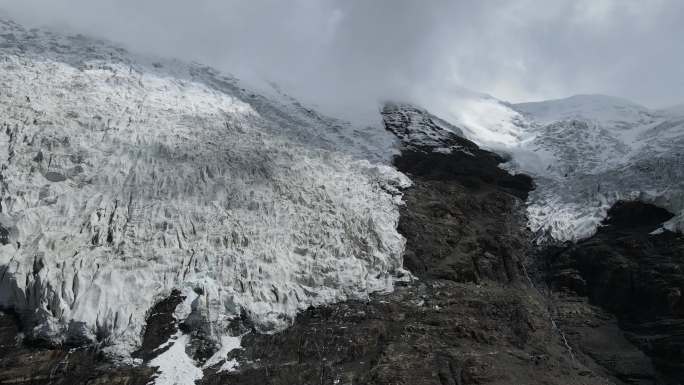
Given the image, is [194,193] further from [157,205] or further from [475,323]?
[475,323]

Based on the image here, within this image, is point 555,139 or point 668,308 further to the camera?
point 555,139

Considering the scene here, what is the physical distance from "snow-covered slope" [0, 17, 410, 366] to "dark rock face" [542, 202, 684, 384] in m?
11.7

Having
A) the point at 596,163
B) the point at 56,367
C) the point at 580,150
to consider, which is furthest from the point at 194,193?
the point at 580,150

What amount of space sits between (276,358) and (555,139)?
44.9 metres

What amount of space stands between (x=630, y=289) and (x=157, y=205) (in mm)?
29377

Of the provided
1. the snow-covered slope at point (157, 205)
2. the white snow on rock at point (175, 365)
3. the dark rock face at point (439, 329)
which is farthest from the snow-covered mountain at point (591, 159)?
the white snow on rock at point (175, 365)

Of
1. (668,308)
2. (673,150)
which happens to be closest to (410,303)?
(668,308)

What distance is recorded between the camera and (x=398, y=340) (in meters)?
31.7

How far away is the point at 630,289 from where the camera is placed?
37.9m

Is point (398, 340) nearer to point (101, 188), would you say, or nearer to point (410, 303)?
point (410, 303)

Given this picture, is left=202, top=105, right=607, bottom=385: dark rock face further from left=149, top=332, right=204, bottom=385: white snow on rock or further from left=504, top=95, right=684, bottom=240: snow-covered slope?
left=504, top=95, right=684, bottom=240: snow-covered slope

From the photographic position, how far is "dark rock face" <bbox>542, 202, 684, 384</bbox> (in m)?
32.8

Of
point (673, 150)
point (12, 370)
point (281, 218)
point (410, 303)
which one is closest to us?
point (12, 370)

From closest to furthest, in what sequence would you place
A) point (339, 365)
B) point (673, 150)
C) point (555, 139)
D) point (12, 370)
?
point (12, 370)
point (339, 365)
point (673, 150)
point (555, 139)
